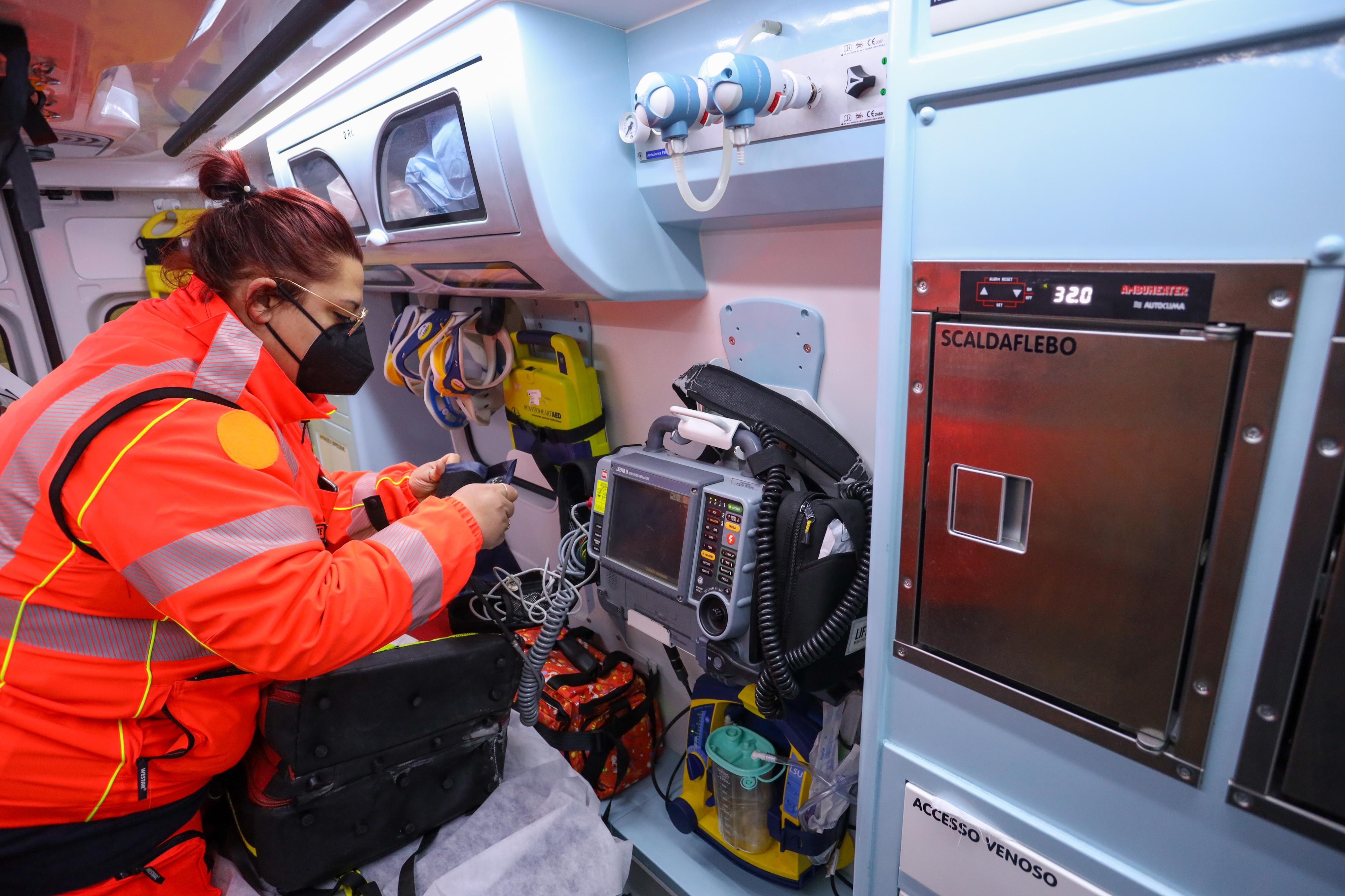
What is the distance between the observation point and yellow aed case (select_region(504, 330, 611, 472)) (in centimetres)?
281

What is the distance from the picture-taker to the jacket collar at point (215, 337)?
57.6 inches

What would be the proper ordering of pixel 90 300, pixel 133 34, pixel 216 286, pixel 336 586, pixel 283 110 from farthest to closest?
pixel 90 300 < pixel 283 110 < pixel 133 34 < pixel 216 286 < pixel 336 586

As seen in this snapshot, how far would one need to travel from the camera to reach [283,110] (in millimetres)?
2959

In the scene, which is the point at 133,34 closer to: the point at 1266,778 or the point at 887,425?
the point at 887,425

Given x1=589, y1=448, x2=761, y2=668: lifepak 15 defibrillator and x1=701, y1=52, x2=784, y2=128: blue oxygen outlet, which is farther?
x1=589, y1=448, x2=761, y2=668: lifepak 15 defibrillator

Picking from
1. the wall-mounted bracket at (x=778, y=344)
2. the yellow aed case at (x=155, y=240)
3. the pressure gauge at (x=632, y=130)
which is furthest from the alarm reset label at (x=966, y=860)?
the yellow aed case at (x=155, y=240)

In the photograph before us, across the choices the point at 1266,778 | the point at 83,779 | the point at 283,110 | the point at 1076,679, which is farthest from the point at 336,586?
the point at 283,110

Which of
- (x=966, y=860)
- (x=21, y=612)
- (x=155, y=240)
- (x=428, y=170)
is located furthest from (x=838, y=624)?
(x=155, y=240)

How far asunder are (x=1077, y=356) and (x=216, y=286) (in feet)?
5.53

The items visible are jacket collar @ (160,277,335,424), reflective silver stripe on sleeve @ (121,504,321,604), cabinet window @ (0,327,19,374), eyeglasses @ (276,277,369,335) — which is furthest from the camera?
cabinet window @ (0,327,19,374)

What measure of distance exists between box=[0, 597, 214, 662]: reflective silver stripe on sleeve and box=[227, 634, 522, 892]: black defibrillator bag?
0.89 ft

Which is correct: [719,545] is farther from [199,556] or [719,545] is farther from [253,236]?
[253,236]

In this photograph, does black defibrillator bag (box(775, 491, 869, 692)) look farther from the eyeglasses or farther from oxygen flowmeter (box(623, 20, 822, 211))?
→ the eyeglasses

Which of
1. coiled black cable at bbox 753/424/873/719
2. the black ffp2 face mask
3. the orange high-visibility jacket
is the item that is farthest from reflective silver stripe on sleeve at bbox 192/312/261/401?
coiled black cable at bbox 753/424/873/719
